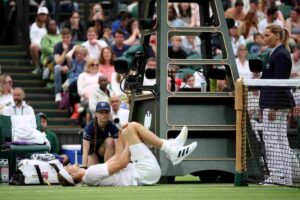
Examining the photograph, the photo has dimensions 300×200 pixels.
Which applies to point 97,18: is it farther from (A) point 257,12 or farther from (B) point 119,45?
(A) point 257,12

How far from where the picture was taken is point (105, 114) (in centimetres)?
1845

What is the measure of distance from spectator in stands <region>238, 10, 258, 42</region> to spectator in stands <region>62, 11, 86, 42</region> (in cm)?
369

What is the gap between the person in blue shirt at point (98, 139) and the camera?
18531 millimetres

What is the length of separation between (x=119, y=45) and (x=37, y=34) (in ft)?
6.49

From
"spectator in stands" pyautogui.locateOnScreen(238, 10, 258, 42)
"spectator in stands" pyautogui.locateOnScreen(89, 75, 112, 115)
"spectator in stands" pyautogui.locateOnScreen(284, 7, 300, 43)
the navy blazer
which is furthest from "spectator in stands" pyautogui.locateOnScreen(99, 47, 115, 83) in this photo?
the navy blazer

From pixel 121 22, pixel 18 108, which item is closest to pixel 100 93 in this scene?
pixel 18 108

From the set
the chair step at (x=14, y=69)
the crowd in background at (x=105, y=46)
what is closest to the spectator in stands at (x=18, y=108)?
the crowd in background at (x=105, y=46)

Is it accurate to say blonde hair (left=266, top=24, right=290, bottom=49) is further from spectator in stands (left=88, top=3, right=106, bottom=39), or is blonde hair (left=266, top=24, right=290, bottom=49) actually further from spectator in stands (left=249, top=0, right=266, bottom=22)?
spectator in stands (left=249, top=0, right=266, bottom=22)

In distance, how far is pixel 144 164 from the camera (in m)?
16.3

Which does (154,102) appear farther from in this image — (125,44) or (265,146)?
(125,44)

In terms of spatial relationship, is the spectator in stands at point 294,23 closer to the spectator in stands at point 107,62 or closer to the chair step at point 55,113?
the spectator in stands at point 107,62

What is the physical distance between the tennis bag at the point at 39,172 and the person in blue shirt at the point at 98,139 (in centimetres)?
90

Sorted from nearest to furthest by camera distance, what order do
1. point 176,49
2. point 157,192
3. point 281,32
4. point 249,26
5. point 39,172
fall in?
point 157,192 → point 281,32 → point 39,172 → point 176,49 → point 249,26

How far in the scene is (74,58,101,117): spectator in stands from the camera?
79.7 feet
